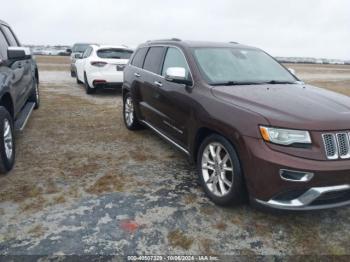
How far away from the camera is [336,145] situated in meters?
2.98

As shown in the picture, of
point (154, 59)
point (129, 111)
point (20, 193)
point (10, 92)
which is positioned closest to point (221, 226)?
point (20, 193)

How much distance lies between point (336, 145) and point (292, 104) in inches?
23.5

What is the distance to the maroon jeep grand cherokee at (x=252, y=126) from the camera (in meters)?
2.94

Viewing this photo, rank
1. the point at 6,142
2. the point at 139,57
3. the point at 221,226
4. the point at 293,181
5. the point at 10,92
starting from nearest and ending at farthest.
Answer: the point at 293,181, the point at 221,226, the point at 6,142, the point at 10,92, the point at 139,57

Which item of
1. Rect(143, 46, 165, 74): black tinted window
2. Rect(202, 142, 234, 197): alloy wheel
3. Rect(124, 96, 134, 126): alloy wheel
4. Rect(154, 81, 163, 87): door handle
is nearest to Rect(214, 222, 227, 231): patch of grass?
Rect(202, 142, 234, 197): alloy wheel

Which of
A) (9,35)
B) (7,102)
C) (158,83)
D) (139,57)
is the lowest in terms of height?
(7,102)

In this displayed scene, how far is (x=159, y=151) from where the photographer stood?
217 inches

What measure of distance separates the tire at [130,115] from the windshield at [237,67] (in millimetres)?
2286

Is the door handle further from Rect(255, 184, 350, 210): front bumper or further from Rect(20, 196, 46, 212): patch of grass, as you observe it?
Rect(255, 184, 350, 210): front bumper

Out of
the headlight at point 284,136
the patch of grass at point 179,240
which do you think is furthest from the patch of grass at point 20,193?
the headlight at point 284,136

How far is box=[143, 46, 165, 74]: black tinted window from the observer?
17.2 ft

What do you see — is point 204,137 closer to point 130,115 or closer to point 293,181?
point 293,181

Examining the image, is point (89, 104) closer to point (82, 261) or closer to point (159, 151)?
point (159, 151)

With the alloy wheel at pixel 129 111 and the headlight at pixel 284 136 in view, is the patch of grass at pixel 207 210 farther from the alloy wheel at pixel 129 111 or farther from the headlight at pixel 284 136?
the alloy wheel at pixel 129 111
